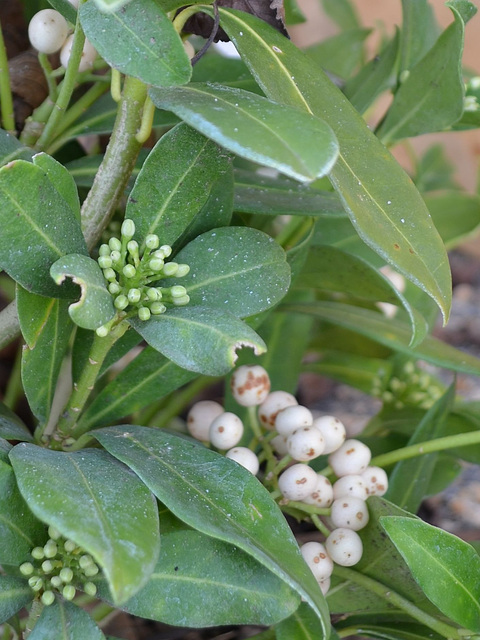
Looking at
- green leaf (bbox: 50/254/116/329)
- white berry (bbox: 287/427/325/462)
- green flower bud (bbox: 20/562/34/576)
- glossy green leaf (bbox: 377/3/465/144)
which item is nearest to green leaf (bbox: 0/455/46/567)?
green flower bud (bbox: 20/562/34/576)

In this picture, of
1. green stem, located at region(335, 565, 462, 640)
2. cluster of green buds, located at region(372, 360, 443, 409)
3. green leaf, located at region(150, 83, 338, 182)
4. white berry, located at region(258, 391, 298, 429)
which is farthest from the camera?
cluster of green buds, located at region(372, 360, 443, 409)

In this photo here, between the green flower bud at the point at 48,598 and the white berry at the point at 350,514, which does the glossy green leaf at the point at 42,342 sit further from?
the white berry at the point at 350,514

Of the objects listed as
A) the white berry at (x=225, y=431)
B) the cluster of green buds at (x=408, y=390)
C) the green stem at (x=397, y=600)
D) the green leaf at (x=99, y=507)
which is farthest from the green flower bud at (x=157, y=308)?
the cluster of green buds at (x=408, y=390)

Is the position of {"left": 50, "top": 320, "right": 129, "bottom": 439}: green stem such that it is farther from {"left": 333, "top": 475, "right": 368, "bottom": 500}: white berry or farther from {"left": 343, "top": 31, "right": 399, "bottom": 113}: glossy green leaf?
{"left": 343, "top": 31, "right": 399, "bottom": 113}: glossy green leaf

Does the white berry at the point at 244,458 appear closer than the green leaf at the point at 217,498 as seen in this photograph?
No

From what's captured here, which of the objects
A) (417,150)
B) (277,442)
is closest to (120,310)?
(277,442)
